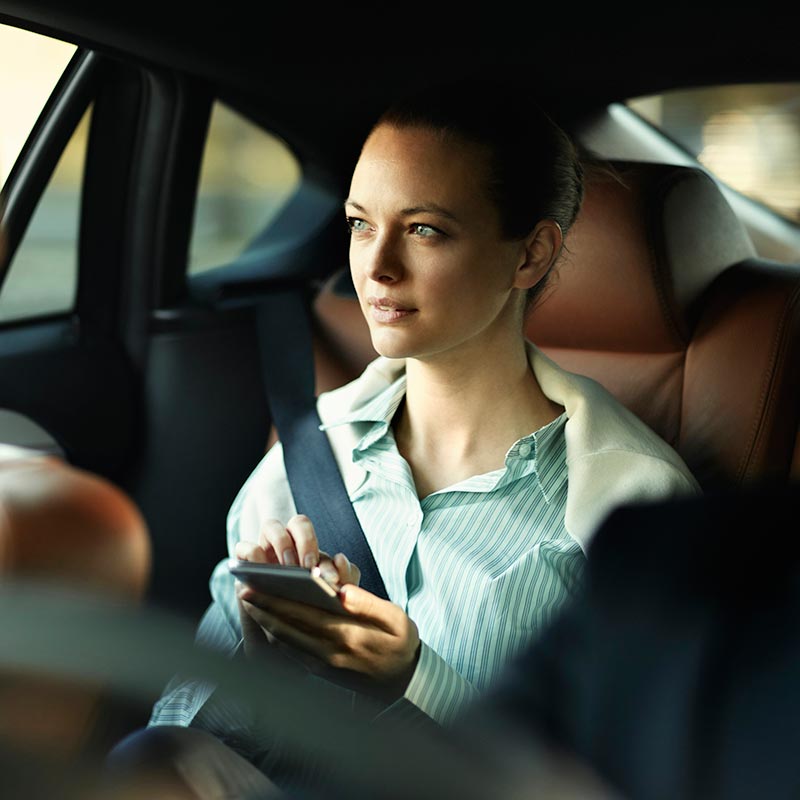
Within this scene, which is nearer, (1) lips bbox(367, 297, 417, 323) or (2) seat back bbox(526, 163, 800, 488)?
(1) lips bbox(367, 297, 417, 323)

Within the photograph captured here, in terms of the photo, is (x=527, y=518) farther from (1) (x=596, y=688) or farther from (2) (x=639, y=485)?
(1) (x=596, y=688)

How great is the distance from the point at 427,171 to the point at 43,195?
0.85 metres

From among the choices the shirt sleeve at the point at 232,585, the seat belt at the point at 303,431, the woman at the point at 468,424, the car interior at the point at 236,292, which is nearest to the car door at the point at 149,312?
the car interior at the point at 236,292

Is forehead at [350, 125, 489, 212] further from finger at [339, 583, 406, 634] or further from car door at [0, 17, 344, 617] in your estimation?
car door at [0, 17, 344, 617]

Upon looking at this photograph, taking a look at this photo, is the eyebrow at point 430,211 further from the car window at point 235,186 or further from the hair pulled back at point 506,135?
the car window at point 235,186

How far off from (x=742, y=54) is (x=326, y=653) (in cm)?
86

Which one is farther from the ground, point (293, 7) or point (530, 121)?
point (293, 7)

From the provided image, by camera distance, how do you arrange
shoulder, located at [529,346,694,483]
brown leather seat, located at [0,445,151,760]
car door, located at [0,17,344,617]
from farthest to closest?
car door, located at [0,17,344,617], shoulder, located at [529,346,694,483], brown leather seat, located at [0,445,151,760]

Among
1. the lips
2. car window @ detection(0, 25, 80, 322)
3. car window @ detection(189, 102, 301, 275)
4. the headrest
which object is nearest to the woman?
the lips

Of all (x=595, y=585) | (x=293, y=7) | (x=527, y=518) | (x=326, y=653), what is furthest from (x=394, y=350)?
(x=595, y=585)

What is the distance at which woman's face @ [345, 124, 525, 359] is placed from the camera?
1318mm

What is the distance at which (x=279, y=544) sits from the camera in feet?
4.09

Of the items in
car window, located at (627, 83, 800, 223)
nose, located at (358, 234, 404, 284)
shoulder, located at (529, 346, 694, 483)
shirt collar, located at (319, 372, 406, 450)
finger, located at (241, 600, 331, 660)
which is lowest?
finger, located at (241, 600, 331, 660)

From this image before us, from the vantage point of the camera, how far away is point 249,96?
6.18ft
